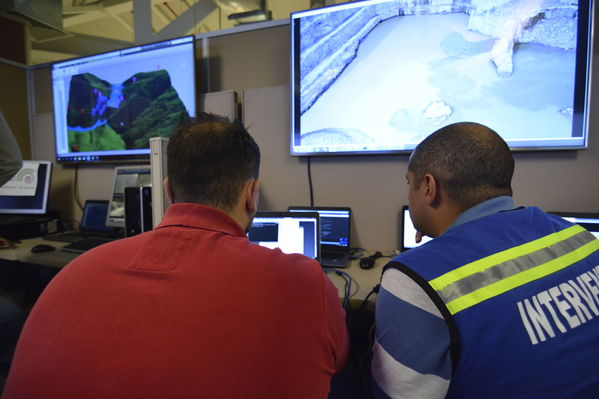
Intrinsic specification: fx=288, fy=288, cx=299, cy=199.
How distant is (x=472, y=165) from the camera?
0.67 m

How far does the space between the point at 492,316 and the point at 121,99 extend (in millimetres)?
2174

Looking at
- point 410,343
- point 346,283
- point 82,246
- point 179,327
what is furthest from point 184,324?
point 82,246

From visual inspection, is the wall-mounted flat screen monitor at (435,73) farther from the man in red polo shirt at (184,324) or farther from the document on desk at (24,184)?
the document on desk at (24,184)

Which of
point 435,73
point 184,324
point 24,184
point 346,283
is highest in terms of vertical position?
point 435,73

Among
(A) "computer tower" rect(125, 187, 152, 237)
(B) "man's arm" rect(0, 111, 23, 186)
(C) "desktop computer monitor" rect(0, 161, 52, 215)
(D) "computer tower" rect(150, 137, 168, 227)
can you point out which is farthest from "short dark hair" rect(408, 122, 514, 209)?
(C) "desktop computer monitor" rect(0, 161, 52, 215)

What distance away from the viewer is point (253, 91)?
164 cm

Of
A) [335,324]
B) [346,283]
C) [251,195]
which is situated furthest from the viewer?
[346,283]

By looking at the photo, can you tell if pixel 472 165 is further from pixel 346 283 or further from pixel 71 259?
pixel 71 259

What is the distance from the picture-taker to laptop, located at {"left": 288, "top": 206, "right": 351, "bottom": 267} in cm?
140

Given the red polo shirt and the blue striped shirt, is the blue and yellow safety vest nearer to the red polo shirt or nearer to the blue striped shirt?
the blue striped shirt

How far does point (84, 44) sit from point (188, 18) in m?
2.25

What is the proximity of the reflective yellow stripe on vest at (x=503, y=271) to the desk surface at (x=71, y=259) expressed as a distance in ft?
1.64

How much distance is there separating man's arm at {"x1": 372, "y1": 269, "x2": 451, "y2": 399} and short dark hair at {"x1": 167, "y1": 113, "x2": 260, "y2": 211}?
1.18ft

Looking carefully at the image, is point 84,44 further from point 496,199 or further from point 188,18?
point 496,199
